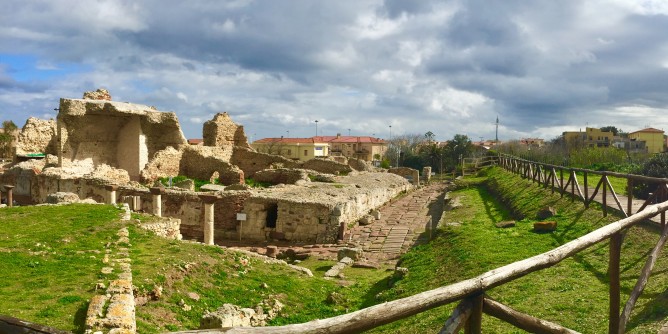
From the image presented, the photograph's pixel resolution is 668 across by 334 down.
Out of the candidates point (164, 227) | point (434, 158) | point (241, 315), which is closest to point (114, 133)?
point (164, 227)

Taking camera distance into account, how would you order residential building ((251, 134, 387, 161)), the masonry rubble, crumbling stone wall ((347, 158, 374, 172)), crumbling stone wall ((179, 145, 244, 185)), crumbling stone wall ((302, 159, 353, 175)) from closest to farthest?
the masonry rubble
crumbling stone wall ((179, 145, 244, 185))
crumbling stone wall ((302, 159, 353, 175))
crumbling stone wall ((347, 158, 374, 172))
residential building ((251, 134, 387, 161))

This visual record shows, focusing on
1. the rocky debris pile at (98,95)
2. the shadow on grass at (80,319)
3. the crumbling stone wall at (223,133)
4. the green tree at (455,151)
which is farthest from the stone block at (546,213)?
the green tree at (455,151)

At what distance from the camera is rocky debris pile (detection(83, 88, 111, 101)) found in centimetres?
2898

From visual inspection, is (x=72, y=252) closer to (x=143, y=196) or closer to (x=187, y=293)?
(x=187, y=293)

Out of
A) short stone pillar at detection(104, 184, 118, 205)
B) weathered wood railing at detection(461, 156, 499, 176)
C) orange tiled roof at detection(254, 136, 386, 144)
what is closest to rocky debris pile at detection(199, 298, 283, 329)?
short stone pillar at detection(104, 184, 118, 205)

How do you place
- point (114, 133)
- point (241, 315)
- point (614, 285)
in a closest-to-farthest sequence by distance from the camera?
1. point (614, 285)
2. point (241, 315)
3. point (114, 133)

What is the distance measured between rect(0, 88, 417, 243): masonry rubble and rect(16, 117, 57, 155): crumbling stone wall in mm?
90

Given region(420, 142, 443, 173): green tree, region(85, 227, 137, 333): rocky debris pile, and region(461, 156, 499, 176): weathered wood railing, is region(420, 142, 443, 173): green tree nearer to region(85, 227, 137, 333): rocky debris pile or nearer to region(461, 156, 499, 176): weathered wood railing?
region(461, 156, 499, 176): weathered wood railing

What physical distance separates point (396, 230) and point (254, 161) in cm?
1591

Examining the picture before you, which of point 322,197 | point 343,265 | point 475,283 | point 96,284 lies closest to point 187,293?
point 96,284

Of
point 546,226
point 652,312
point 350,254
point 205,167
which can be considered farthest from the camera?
point 205,167

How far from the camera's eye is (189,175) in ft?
95.7

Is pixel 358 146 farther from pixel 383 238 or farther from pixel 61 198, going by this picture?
pixel 61 198

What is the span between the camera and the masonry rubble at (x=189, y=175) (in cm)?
1873
